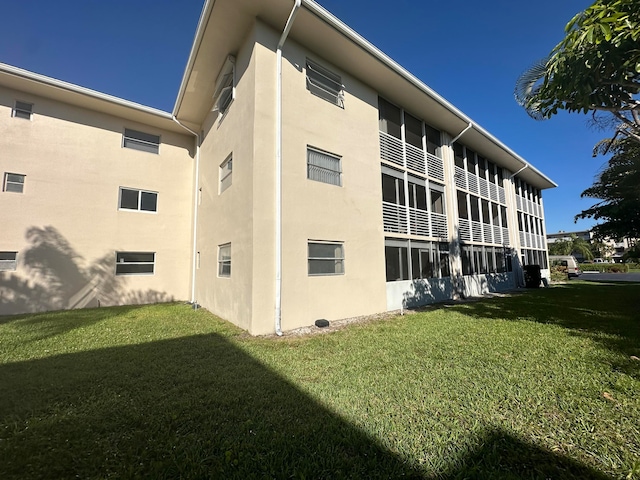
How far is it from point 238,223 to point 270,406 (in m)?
5.48

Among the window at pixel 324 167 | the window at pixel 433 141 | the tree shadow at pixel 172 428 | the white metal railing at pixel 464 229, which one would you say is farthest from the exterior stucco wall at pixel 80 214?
the white metal railing at pixel 464 229

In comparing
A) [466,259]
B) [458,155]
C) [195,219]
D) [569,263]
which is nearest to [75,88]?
[195,219]

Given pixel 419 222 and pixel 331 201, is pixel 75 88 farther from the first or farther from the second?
pixel 419 222

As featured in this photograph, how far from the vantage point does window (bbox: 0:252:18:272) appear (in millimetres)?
9484

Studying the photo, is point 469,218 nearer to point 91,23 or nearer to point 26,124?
point 91,23

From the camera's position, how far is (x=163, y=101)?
12469 millimetres

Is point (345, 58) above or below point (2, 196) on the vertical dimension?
above

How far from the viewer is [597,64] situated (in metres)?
5.03

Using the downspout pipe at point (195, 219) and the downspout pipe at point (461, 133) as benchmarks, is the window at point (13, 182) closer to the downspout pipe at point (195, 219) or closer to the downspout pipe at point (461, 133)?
the downspout pipe at point (195, 219)

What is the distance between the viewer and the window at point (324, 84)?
343 inches

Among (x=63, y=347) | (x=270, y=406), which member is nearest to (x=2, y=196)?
(x=63, y=347)

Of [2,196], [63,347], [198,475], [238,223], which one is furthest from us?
[2,196]

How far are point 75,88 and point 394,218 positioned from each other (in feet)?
41.9

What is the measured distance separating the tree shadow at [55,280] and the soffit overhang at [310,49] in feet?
23.0
